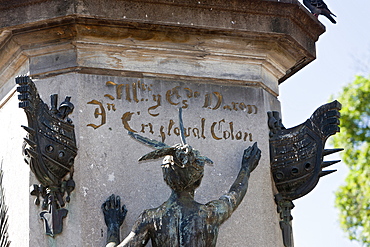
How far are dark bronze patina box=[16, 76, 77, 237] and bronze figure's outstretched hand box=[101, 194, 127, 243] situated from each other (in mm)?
249

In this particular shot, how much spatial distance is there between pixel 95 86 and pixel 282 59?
1452 millimetres

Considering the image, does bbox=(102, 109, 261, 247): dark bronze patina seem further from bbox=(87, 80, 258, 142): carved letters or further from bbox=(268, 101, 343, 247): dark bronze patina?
bbox=(268, 101, 343, 247): dark bronze patina

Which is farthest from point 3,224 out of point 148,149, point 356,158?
point 356,158

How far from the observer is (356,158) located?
2266 cm

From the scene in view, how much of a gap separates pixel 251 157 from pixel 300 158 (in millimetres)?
345

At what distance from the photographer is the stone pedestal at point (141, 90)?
22.7ft

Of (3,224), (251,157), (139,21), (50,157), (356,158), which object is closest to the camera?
(50,157)

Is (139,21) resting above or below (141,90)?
above

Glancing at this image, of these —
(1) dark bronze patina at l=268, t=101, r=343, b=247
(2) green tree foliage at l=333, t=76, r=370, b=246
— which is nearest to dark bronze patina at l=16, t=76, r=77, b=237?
(1) dark bronze patina at l=268, t=101, r=343, b=247

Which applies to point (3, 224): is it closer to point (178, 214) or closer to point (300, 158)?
point (178, 214)

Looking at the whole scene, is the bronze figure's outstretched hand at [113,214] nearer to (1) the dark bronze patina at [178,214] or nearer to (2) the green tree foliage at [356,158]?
(1) the dark bronze patina at [178,214]

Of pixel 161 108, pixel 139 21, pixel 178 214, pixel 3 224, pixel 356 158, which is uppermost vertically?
pixel 356 158

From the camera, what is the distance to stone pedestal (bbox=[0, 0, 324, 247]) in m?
6.92

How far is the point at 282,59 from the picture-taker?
777 centimetres
